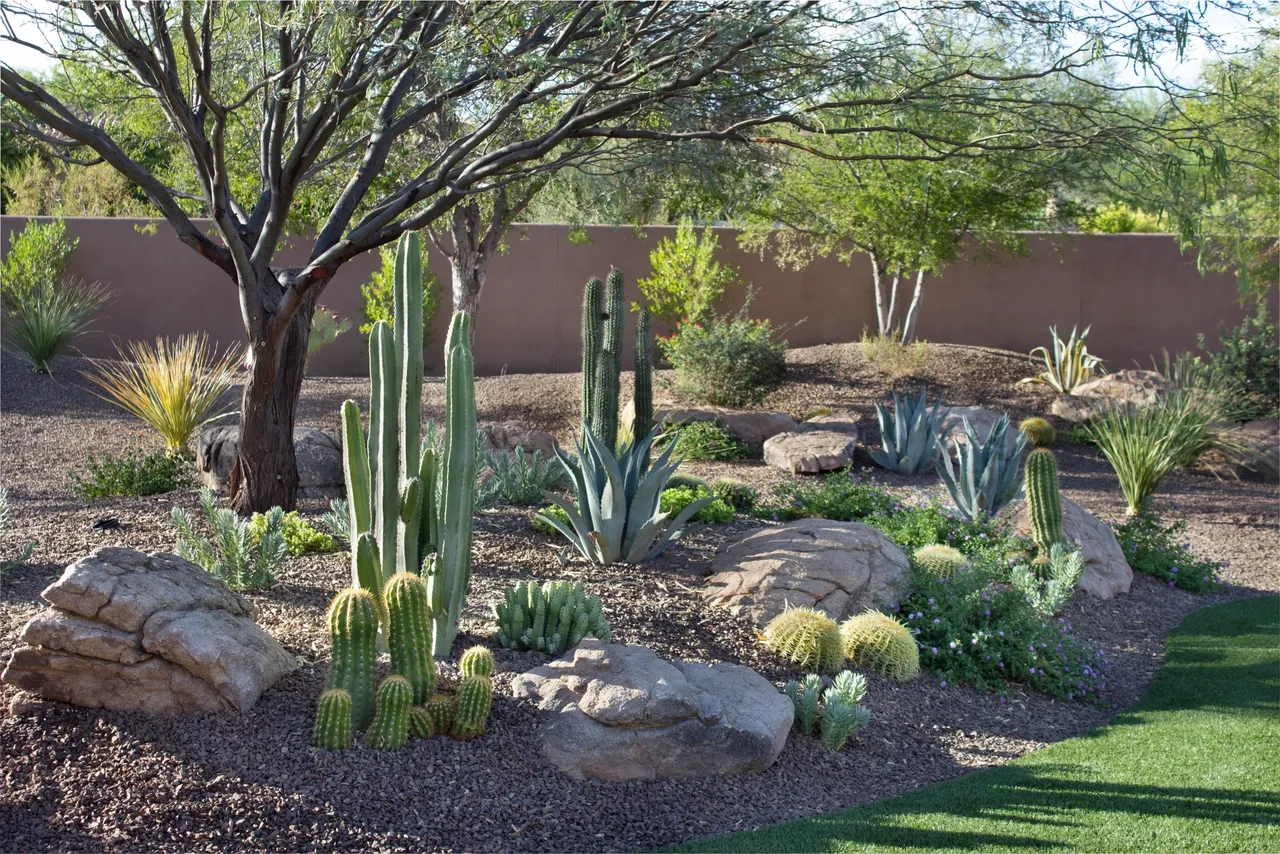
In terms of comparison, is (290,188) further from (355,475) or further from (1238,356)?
(1238,356)

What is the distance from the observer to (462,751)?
4.52 metres

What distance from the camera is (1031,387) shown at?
15.4 m

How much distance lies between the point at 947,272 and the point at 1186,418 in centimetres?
704

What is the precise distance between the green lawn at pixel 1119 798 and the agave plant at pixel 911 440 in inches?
216

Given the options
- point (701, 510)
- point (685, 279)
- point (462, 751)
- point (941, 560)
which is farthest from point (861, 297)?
point (462, 751)

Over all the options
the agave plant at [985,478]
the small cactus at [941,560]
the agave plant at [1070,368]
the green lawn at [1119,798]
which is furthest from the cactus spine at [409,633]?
the agave plant at [1070,368]

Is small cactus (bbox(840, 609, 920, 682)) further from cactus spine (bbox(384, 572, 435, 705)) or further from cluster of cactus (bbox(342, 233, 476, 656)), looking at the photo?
cactus spine (bbox(384, 572, 435, 705))

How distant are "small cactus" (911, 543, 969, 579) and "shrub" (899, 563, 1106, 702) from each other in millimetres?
251

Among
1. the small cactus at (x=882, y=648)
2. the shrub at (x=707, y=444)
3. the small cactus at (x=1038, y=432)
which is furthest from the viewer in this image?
the small cactus at (x=1038, y=432)

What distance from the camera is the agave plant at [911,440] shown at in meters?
11.9

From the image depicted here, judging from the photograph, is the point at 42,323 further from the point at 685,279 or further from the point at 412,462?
the point at 412,462

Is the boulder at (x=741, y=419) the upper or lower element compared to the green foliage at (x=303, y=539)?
upper

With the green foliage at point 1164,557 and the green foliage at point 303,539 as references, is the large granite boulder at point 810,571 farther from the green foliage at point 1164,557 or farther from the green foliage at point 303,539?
the green foliage at point 1164,557

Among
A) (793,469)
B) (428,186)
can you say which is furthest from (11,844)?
(793,469)
